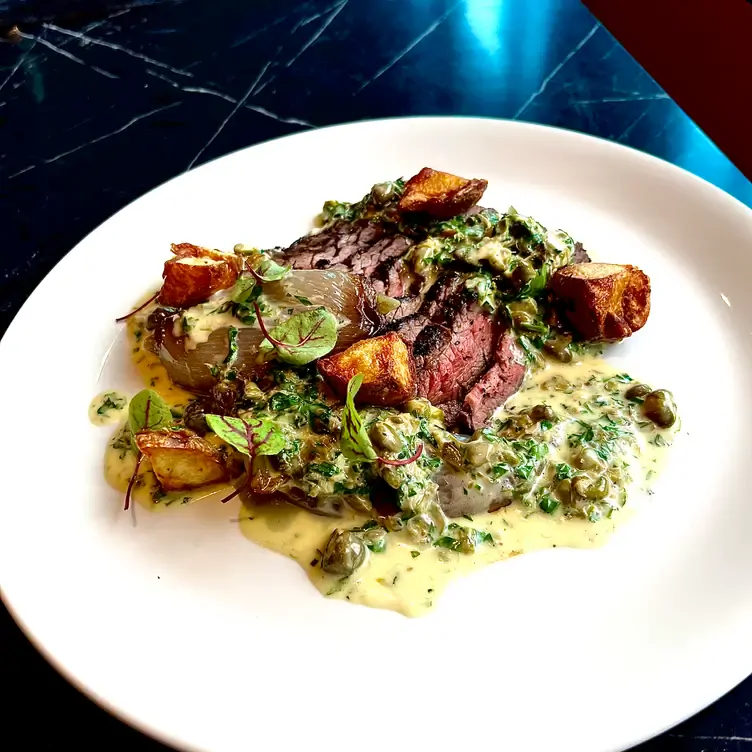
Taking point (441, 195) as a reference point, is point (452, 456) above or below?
below

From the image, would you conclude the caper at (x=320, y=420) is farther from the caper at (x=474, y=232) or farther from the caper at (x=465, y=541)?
the caper at (x=474, y=232)

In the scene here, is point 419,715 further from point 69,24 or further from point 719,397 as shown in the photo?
point 69,24

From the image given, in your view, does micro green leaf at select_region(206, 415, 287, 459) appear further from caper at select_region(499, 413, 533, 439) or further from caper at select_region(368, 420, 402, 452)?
caper at select_region(499, 413, 533, 439)

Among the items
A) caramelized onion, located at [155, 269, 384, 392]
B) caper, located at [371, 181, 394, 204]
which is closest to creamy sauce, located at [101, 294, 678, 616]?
caramelized onion, located at [155, 269, 384, 392]

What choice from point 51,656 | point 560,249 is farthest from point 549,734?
point 560,249

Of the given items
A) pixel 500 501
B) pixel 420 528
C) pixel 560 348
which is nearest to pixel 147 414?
pixel 420 528

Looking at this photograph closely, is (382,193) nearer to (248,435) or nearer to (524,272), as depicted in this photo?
(524,272)
